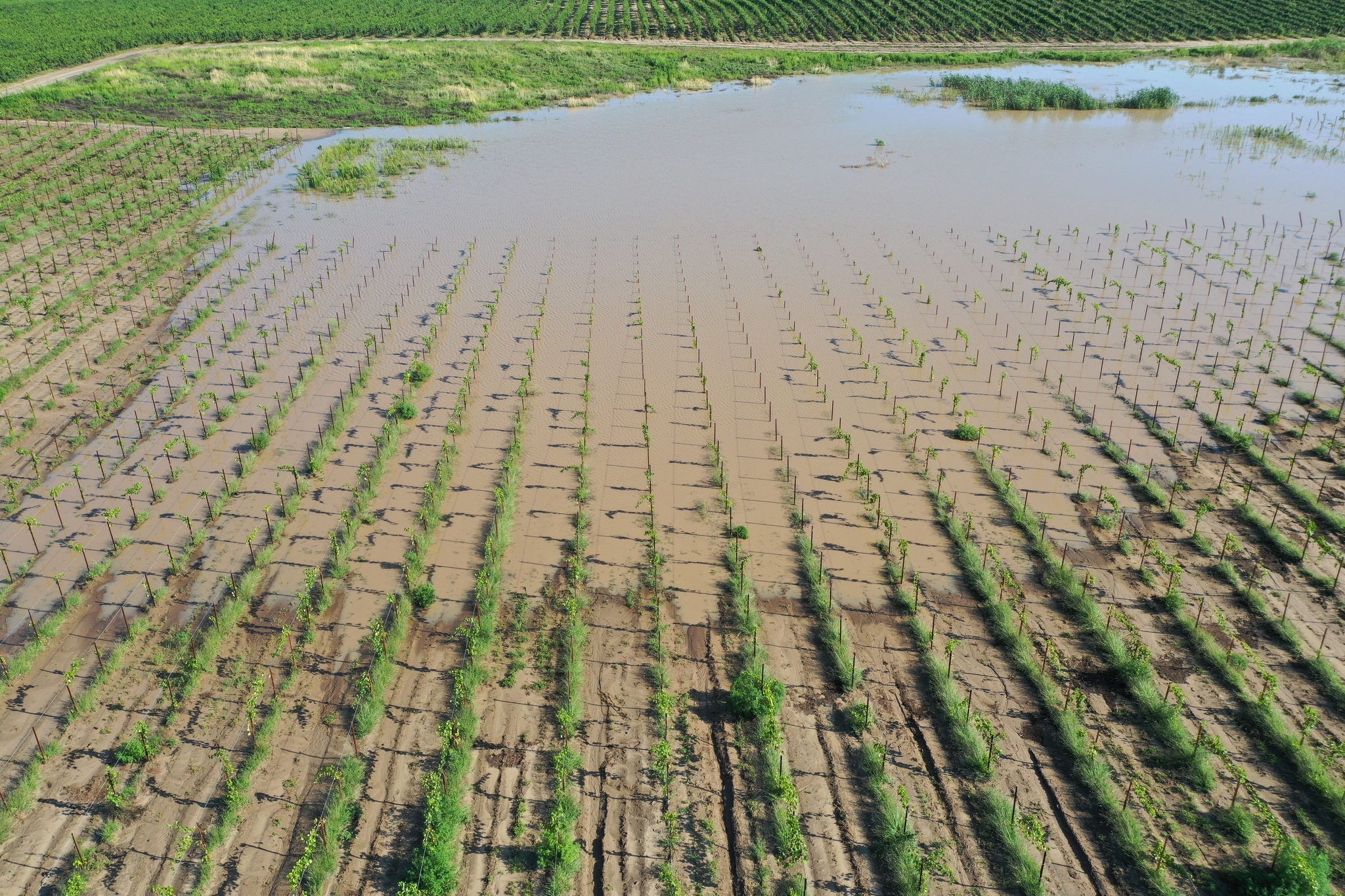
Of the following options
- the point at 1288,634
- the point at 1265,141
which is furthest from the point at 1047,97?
the point at 1288,634

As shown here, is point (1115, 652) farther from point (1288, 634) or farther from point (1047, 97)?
point (1047, 97)

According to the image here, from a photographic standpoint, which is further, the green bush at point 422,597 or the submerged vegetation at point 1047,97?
the submerged vegetation at point 1047,97

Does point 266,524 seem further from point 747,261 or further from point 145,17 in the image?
point 145,17

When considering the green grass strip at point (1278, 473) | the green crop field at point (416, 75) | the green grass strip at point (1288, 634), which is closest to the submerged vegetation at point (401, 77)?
the green crop field at point (416, 75)

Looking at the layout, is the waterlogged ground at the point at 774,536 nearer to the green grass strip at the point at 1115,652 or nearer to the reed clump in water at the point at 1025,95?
the green grass strip at the point at 1115,652

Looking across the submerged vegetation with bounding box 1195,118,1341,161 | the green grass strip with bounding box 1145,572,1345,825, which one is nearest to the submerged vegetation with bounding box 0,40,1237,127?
the submerged vegetation with bounding box 1195,118,1341,161

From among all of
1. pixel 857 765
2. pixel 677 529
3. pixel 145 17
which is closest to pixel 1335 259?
pixel 677 529
